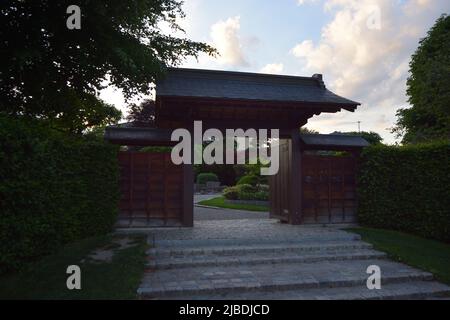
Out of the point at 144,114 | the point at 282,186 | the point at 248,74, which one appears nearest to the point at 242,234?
the point at 282,186

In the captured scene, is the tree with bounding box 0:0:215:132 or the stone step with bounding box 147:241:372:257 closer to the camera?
the tree with bounding box 0:0:215:132

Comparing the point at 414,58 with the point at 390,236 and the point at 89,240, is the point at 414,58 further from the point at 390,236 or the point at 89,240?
the point at 89,240

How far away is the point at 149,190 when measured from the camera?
10188 mm

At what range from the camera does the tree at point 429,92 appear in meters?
15.5

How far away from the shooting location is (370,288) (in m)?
6.07

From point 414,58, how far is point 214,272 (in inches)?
891

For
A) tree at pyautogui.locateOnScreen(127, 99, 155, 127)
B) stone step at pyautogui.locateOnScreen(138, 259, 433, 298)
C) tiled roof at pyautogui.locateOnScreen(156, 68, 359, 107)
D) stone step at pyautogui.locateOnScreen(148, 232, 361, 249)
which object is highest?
tree at pyautogui.locateOnScreen(127, 99, 155, 127)

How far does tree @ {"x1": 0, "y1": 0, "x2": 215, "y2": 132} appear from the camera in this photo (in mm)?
7059

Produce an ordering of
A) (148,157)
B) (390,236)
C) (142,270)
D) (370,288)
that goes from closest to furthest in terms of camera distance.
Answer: (370,288) → (142,270) → (390,236) → (148,157)

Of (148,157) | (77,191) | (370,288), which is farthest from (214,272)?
(148,157)

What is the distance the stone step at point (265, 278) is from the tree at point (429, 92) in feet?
36.8

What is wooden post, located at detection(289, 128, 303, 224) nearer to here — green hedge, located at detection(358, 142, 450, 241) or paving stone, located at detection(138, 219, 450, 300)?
paving stone, located at detection(138, 219, 450, 300)

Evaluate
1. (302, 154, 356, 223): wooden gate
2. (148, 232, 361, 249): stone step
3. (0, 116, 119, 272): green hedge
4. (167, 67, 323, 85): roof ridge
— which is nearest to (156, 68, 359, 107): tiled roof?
(167, 67, 323, 85): roof ridge
